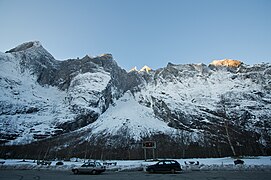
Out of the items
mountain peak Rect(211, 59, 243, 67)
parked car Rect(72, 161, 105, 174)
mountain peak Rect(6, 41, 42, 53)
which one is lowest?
parked car Rect(72, 161, 105, 174)

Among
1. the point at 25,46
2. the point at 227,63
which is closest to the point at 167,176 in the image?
the point at 227,63

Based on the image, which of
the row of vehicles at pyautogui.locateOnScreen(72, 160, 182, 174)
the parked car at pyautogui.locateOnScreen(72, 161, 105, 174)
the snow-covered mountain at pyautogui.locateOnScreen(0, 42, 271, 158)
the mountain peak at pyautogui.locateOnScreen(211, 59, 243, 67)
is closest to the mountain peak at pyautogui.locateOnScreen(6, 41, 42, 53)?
the snow-covered mountain at pyautogui.locateOnScreen(0, 42, 271, 158)

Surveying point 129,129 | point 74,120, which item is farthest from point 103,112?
point 129,129

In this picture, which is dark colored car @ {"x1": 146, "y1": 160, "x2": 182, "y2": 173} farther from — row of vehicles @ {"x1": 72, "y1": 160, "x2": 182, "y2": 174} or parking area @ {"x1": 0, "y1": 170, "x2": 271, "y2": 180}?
parking area @ {"x1": 0, "y1": 170, "x2": 271, "y2": 180}

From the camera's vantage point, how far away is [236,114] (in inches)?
4168

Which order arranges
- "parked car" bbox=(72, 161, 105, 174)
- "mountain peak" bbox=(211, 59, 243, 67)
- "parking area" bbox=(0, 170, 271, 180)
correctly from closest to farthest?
1. "parking area" bbox=(0, 170, 271, 180)
2. "parked car" bbox=(72, 161, 105, 174)
3. "mountain peak" bbox=(211, 59, 243, 67)

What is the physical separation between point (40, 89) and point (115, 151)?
Answer: 280 feet

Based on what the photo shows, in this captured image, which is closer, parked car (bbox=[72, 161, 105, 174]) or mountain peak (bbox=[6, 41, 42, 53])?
parked car (bbox=[72, 161, 105, 174])

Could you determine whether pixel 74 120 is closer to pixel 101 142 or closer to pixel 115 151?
pixel 101 142

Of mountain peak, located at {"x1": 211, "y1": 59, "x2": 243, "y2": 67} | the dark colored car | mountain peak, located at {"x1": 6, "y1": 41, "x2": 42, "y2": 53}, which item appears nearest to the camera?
the dark colored car

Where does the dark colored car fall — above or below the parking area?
above

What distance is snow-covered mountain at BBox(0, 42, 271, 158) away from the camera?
297 feet

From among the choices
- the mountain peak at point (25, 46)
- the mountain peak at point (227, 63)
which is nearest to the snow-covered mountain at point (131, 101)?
the mountain peak at point (227, 63)

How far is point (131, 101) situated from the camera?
149m
